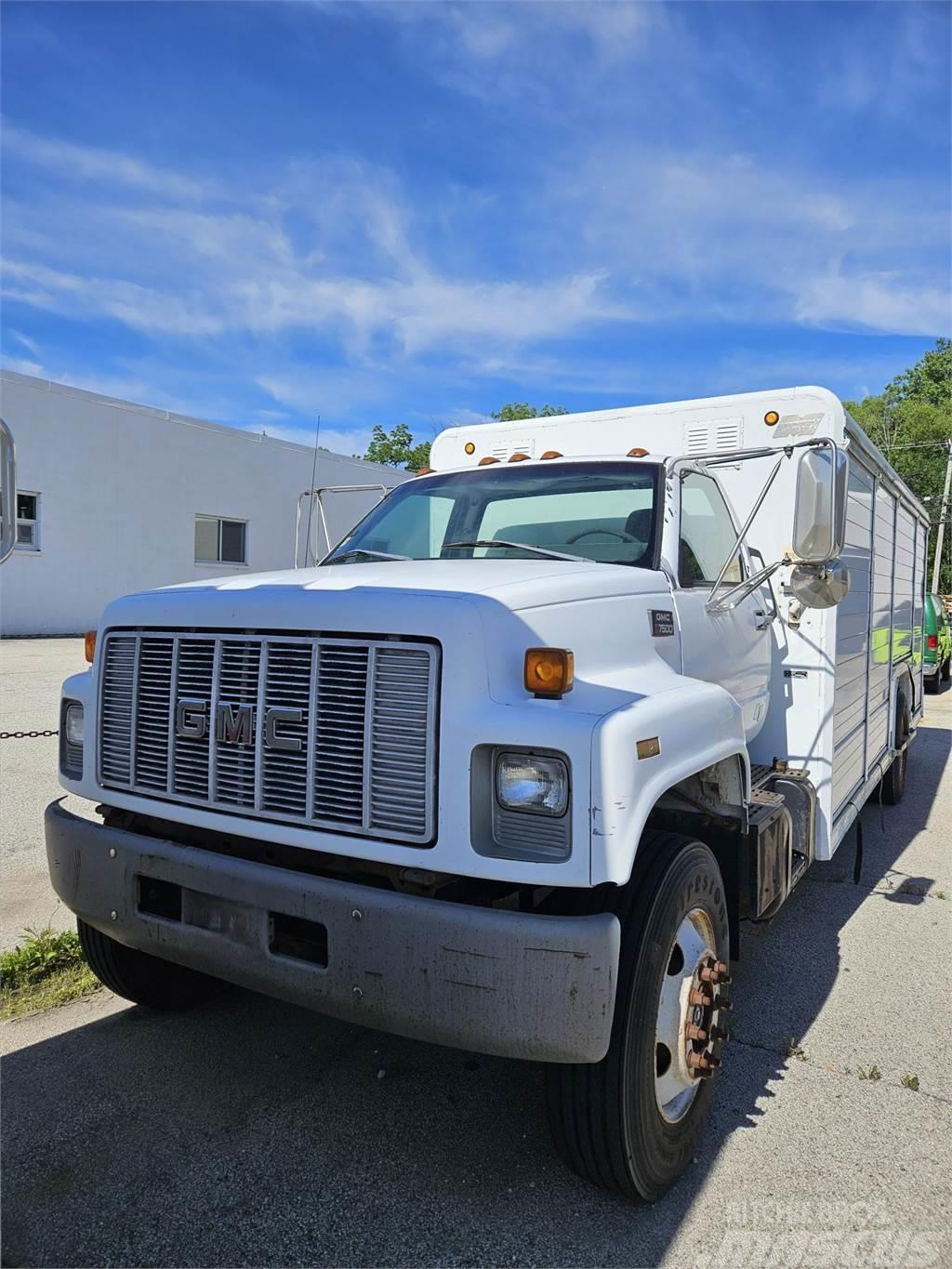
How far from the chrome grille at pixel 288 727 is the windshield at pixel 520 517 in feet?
3.70

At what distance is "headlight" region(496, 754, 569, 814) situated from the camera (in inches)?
92.3

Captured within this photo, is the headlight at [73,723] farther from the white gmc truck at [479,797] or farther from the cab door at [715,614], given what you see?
the cab door at [715,614]

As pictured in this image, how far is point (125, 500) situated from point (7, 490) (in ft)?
60.6

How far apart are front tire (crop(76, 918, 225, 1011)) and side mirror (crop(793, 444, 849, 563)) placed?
277cm

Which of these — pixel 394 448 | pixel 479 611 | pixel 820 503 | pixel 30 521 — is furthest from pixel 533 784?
pixel 394 448

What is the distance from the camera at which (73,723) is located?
3357 mm

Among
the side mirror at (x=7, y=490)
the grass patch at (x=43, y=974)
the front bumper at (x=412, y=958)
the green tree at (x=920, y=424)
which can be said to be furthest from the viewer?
the green tree at (x=920, y=424)

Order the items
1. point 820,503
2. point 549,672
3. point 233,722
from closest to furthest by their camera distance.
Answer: point 549,672 < point 233,722 < point 820,503

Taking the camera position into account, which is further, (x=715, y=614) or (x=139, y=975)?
(x=715, y=614)

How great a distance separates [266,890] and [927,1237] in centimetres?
205

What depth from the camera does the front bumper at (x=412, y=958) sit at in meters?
2.29

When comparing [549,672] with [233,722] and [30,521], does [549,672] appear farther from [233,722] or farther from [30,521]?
[30,521]

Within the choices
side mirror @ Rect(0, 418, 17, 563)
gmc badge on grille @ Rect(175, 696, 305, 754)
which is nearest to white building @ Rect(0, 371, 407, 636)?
side mirror @ Rect(0, 418, 17, 563)

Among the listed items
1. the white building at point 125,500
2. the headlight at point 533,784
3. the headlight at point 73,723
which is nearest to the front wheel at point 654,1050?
the headlight at point 533,784
